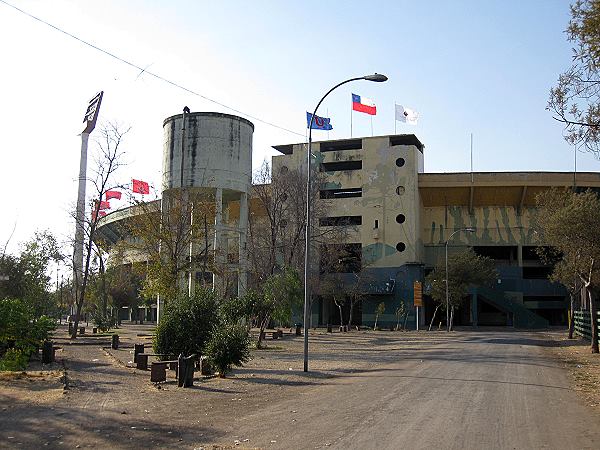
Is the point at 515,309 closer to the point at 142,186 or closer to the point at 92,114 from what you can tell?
the point at 142,186

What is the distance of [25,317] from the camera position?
57.0 feet

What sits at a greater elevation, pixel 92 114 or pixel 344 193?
pixel 92 114

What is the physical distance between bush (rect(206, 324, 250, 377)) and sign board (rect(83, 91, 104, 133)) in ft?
212

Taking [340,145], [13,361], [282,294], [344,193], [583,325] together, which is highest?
[340,145]

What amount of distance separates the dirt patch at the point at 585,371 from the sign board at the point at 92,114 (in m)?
63.6

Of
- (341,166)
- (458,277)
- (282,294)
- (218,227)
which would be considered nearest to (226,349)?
(282,294)

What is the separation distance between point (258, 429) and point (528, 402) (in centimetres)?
595

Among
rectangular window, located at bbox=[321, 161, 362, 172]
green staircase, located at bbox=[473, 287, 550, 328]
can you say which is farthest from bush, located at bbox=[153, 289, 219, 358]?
rectangular window, located at bbox=[321, 161, 362, 172]

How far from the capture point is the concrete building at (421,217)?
66.6 metres

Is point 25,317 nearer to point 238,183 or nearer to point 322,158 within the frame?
point 238,183

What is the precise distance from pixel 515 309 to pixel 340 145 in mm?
26818

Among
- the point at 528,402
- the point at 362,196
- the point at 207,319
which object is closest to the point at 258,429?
the point at 528,402

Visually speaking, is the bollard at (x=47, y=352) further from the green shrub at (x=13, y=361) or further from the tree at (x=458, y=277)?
the tree at (x=458, y=277)

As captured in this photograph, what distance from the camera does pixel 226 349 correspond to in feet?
56.4
